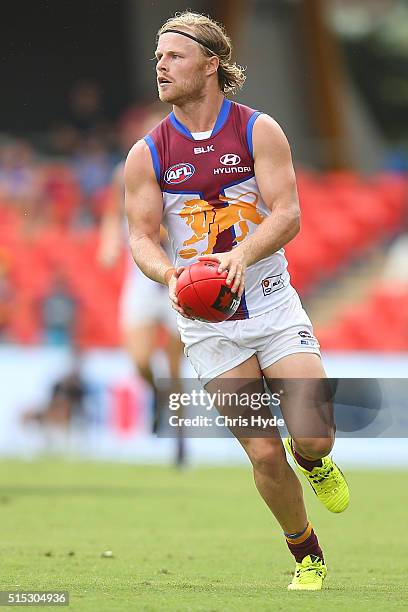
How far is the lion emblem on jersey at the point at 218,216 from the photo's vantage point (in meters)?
6.11

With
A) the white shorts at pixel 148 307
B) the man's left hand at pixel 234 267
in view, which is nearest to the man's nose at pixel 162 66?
the man's left hand at pixel 234 267

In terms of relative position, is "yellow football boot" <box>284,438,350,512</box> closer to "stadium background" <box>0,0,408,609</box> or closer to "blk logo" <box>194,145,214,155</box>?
"blk logo" <box>194,145,214,155</box>

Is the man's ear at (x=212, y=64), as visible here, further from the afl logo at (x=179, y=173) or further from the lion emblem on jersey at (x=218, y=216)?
the lion emblem on jersey at (x=218, y=216)

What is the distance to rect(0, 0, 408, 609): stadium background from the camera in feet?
51.6

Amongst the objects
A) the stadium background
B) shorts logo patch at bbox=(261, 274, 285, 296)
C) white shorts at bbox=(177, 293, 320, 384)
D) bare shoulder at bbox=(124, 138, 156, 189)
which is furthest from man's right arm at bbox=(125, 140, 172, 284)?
the stadium background

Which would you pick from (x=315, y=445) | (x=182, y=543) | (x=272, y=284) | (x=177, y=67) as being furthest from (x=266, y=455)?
(x=182, y=543)

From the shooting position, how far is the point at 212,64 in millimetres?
6180

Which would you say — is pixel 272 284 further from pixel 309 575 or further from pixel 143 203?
pixel 309 575

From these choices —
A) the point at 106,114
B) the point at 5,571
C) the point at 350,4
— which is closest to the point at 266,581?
the point at 5,571

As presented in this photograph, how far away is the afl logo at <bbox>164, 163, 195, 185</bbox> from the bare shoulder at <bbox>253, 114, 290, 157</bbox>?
32cm

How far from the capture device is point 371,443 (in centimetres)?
1630

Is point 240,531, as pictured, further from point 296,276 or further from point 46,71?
point 46,71

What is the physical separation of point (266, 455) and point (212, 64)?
1.87 metres

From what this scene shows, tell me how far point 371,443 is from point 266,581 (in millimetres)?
10130
